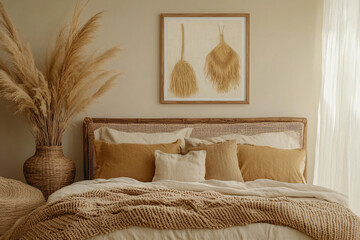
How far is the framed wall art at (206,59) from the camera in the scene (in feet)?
13.3

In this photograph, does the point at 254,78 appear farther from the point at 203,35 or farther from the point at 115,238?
the point at 115,238

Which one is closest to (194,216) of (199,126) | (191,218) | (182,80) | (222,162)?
(191,218)

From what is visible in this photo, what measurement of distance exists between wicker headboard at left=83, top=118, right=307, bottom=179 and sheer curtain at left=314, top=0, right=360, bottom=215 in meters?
0.32

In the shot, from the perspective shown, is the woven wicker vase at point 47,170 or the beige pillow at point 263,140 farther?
the beige pillow at point 263,140

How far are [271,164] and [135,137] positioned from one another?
1.23 metres

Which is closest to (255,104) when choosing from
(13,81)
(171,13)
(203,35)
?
(203,35)

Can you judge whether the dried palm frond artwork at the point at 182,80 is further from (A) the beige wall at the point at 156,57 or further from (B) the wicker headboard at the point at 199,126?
(B) the wicker headboard at the point at 199,126

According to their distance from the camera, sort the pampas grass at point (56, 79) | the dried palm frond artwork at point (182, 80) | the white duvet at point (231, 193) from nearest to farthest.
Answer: the white duvet at point (231, 193) < the pampas grass at point (56, 79) < the dried palm frond artwork at point (182, 80)

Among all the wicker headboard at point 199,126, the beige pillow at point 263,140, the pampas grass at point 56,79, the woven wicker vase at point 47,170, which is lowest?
the woven wicker vase at point 47,170

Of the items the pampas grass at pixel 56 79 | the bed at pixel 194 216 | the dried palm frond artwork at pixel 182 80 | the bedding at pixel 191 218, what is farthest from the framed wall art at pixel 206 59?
the bedding at pixel 191 218

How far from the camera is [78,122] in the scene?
405 centimetres

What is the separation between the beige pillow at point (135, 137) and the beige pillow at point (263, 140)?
14cm

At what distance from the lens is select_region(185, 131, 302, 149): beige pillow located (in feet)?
12.3

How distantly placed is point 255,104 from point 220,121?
0.39 meters
